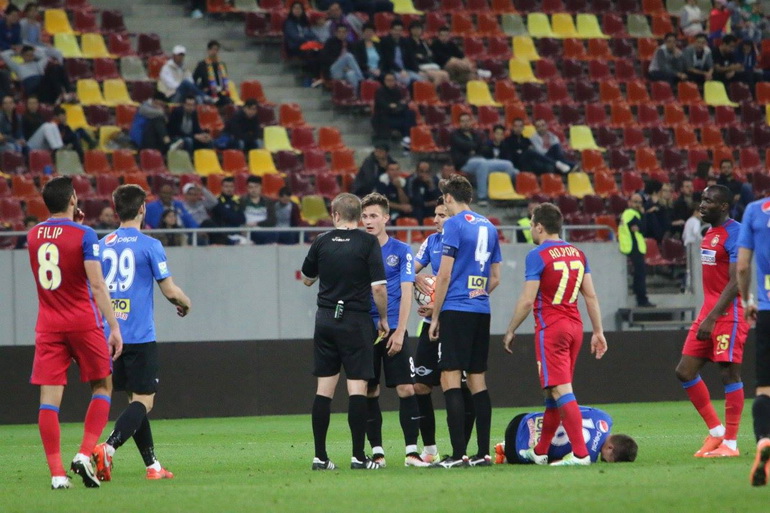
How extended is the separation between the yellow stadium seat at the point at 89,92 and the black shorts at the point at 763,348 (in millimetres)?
15821

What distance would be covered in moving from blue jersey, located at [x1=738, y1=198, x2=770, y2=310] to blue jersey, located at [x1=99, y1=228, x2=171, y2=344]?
4321 millimetres

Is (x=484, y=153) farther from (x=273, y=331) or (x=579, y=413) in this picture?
(x=579, y=413)

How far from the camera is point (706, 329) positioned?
33.9 ft

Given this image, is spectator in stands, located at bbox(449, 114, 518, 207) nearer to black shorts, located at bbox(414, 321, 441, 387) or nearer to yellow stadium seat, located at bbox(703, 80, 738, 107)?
yellow stadium seat, located at bbox(703, 80, 738, 107)

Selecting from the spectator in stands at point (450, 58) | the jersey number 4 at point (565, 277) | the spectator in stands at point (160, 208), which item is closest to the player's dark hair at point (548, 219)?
the jersey number 4 at point (565, 277)

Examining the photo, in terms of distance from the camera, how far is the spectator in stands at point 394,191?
21.2 metres

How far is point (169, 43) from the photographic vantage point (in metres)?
24.8

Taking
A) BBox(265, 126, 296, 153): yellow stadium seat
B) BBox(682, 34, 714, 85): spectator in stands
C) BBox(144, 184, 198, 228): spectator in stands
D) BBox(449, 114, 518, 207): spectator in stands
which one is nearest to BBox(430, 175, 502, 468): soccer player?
BBox(144, 184, 198, 228): spectator in stands

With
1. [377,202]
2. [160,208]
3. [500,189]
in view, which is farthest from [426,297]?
[500,189]

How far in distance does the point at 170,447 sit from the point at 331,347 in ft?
13.0

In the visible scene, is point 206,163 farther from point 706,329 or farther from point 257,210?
point 706,329

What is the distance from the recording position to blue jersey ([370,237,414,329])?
36.3ft

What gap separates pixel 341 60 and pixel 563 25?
6064mm

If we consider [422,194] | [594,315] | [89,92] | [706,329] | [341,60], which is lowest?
[706,329]
